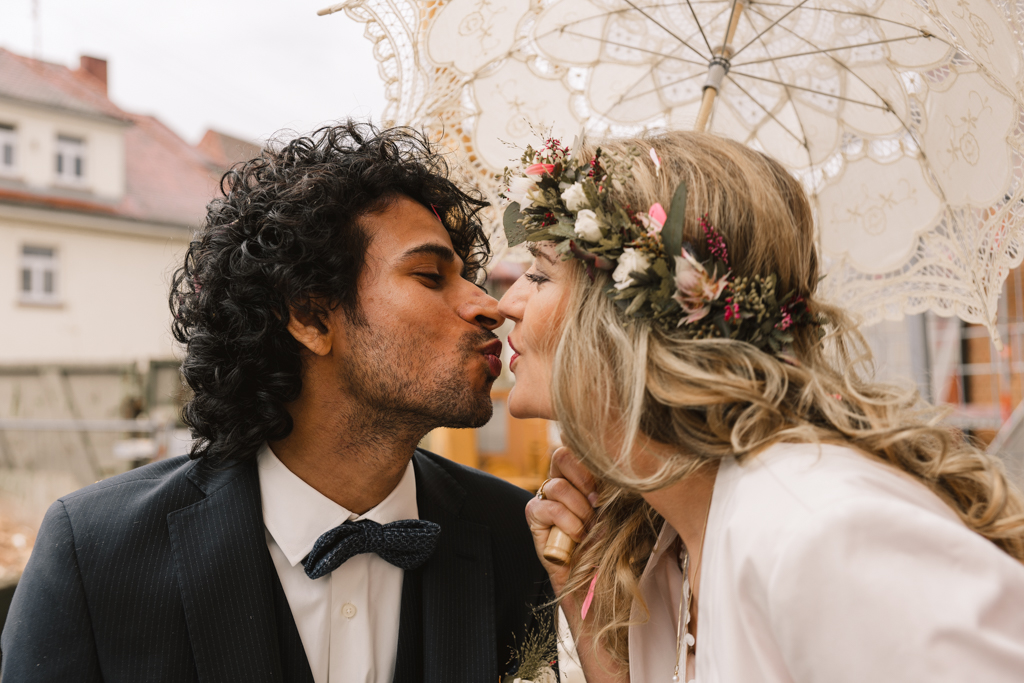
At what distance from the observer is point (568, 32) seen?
2.94 meters

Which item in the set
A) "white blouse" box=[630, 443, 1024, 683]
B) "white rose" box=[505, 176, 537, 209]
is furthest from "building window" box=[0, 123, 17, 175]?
"white blouse" box=[630, 443, 1024, 683]

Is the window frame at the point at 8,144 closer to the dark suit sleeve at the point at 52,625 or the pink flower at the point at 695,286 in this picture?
the dark suit sleeve at the point at 52,625

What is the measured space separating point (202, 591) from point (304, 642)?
0.33 metres

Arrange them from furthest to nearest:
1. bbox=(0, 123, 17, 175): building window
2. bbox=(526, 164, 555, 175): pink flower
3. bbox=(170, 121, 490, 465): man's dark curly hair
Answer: bbox=(0, 123, 17, 175): building window, bbox=(170, 121, 490, 465): man's dark curly hair, bbox=(526, 164, 555, 175): pink flower

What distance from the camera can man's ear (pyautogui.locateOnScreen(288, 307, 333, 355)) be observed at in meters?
2.42

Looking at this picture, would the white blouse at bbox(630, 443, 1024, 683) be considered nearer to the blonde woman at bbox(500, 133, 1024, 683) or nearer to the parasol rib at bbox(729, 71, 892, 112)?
the blonde woman at bbox(500, 133, 1024, 683)

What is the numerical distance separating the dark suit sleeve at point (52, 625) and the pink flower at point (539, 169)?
1538 mm

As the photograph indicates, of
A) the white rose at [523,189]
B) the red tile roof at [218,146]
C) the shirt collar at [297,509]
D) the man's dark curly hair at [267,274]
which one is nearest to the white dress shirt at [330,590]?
the shirt collar at [297,509]

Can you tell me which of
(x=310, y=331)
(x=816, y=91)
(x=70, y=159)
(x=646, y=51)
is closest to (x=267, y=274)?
(x=310, y=331)

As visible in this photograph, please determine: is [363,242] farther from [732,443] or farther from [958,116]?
[958,116]

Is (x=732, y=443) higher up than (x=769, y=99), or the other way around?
(x=769, y=99)

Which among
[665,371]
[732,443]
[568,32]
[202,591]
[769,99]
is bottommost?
[202,591]

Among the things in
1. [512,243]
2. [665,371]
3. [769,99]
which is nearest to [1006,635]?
[665,371]

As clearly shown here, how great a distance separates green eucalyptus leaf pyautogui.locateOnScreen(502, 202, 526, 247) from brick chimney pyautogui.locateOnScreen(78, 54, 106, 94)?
2176 centimetres
